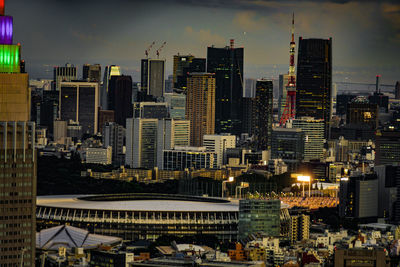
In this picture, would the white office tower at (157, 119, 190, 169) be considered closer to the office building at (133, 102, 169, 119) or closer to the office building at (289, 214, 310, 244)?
the office building at (133, 102, 169, 119)

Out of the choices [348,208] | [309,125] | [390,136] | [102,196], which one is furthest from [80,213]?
[309,125]

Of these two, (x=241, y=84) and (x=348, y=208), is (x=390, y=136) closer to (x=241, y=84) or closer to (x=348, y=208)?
(x=348, y=208)

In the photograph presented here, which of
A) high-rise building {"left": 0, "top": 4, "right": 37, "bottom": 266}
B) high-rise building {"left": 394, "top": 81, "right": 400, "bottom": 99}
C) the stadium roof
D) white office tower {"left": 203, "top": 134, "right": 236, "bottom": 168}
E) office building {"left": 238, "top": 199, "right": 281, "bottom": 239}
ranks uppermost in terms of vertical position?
high-rise building {"left": 394, "top": 81, "right": 400, "bottom": 99}

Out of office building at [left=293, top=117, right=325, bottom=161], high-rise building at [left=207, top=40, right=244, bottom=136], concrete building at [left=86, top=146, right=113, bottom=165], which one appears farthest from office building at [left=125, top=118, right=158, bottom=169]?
high-rise building at [left=207, top=40, right=244, bottom=136]

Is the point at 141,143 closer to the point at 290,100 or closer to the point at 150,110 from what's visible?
the point at 150,110

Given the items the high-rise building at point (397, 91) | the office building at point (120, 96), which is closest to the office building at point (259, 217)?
the high-rise building at point (397, 91)

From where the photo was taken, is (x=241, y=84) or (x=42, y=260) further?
(x=241, y=84)

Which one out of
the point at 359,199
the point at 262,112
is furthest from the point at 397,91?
the point at 359,199
